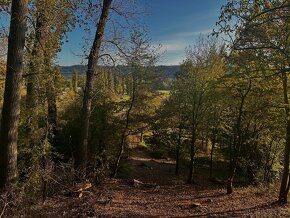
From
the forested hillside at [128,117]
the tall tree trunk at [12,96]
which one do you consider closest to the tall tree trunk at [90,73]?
the forested hillside at [128,117]

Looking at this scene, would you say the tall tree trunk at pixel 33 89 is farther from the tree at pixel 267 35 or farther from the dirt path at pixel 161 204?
the tree at pixel 267 35

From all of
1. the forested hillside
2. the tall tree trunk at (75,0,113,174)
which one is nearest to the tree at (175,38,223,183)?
the forested hillside

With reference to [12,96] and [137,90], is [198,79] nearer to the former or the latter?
[137,90]

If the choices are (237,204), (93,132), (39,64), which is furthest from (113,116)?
(39,64)

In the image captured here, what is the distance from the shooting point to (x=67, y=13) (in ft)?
35.2

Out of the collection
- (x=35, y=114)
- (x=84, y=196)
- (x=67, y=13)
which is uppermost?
(x=67, y=13)

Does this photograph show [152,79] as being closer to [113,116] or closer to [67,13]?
[113,116]

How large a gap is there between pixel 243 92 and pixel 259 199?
17.2ft

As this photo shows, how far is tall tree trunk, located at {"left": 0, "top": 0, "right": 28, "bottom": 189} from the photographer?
23.9ft

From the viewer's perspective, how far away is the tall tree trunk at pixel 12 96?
7.28 meters

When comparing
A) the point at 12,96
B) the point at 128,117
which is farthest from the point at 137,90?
the point at 12,96

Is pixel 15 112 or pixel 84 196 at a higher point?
pixel 15 112

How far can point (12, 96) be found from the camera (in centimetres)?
736

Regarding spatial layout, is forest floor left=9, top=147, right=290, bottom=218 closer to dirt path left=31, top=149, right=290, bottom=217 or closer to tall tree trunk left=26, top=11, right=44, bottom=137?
dirt path left=31, top=149, right=290, bottom=217
